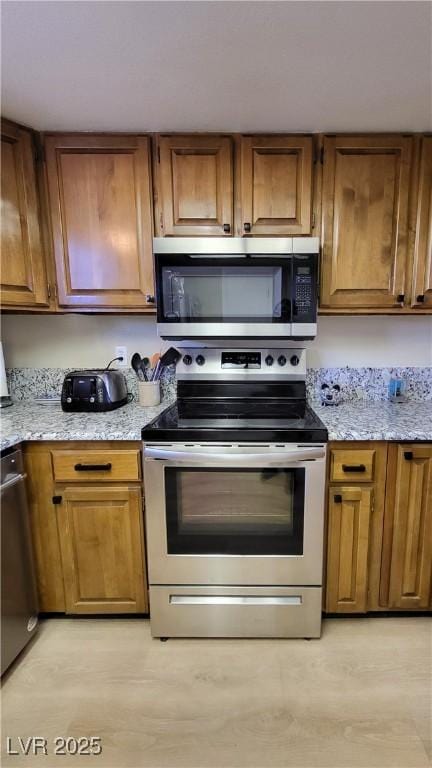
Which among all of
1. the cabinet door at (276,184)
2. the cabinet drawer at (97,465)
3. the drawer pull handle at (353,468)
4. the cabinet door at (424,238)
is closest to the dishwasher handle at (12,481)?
the cabinet drawer at (97,465)

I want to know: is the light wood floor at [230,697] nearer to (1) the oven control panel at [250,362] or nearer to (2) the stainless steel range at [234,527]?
(2) the stainless steel range at [234,527]

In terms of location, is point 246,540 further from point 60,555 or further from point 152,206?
point 152,206

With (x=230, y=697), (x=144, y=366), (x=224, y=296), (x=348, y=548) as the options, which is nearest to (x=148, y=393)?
(x=144, y=366)

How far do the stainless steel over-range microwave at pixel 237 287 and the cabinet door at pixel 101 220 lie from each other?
0.66 ft

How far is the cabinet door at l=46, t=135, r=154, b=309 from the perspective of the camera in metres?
1.65

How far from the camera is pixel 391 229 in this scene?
169 cm

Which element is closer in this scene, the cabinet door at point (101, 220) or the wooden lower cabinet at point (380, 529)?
the wooden lower cabinet at point (380, 529)

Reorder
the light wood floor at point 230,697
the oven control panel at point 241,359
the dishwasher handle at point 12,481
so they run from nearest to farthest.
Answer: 1. the light wood floor at point 230,697
2. the dishwasher handle at point 12,481
3. the oven control panel at point 241,359

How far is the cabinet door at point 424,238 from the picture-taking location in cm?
164

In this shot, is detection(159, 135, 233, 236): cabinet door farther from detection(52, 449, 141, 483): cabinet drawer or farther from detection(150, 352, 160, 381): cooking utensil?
detection(52, 449, 141, 483): cabinet drawer

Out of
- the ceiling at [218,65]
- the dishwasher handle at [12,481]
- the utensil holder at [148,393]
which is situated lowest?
the dishwasher handle at [12,481]

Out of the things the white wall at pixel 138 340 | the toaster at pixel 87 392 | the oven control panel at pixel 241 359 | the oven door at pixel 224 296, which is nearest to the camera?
the oven door at pixel 224 296

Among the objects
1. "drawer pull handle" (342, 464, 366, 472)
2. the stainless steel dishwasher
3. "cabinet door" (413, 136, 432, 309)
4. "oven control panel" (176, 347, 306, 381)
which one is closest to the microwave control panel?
"oven control panel" (176, 347, 306, 381)

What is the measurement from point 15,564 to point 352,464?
1.52 meters
